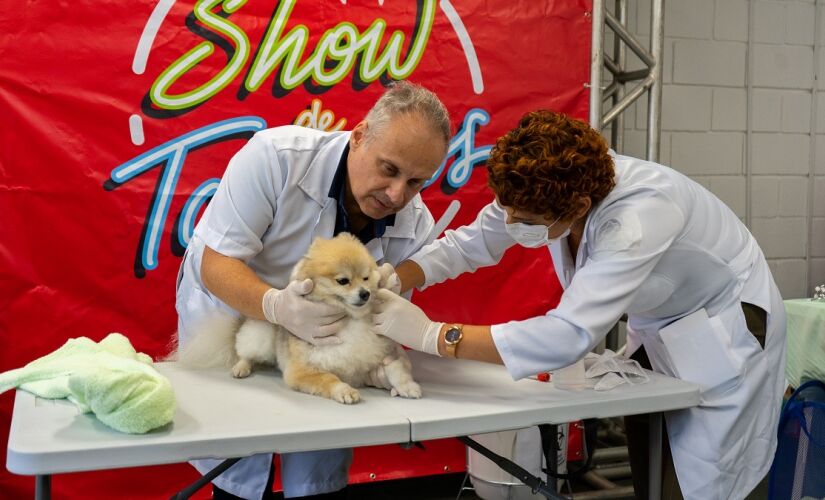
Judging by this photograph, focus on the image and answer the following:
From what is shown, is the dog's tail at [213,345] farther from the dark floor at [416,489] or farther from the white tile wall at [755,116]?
the white tile wall at [755,116]

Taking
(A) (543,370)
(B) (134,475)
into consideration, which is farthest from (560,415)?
(B) (134,475)

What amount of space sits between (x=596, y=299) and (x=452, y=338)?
30 centimetres

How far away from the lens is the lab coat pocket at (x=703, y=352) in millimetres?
1540

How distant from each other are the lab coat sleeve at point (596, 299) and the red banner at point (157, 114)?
139 centimetres

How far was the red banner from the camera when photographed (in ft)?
7.93

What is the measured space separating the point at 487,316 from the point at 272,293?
5.03 ft

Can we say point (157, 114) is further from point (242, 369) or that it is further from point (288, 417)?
point (288, 417)

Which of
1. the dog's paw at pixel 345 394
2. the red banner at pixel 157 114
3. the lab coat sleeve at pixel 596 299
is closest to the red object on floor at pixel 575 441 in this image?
the red banner at pixel 157 114

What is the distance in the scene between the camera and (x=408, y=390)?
4.88ft

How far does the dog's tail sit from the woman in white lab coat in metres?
0.38

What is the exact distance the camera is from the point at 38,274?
8.03 ft

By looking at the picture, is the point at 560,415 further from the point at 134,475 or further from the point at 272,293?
the point at 134,475

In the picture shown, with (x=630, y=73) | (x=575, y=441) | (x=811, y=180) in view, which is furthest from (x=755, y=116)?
(x=575, y=441)

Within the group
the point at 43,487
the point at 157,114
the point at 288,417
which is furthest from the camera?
the point at 157,114
